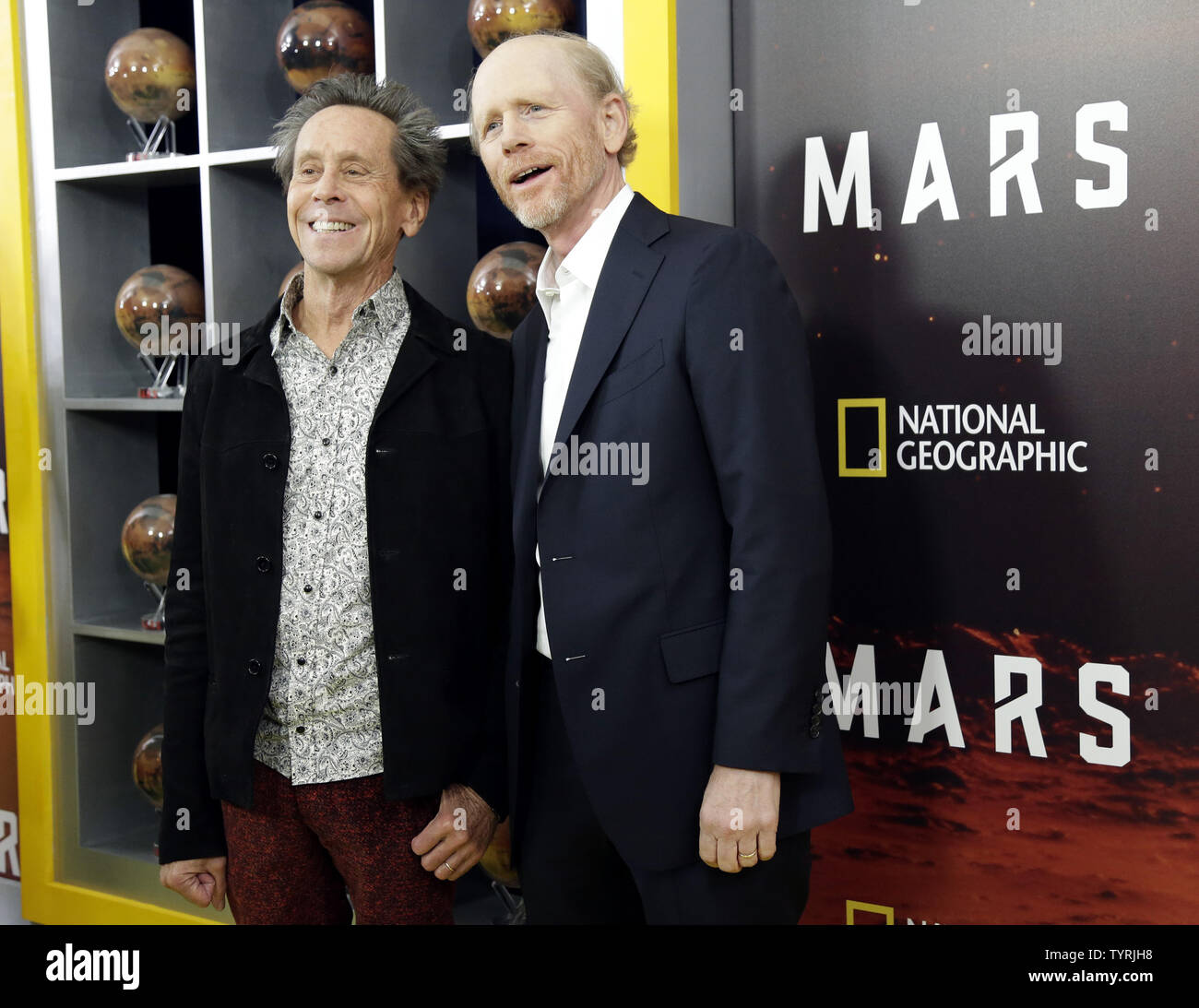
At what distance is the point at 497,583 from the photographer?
1.84 m

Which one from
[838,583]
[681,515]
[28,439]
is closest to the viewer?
[681,515]

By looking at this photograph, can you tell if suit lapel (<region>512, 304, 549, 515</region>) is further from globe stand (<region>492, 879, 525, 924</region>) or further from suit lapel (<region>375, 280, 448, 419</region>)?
globe stand (<region>492, 879, 525, 924</region>)

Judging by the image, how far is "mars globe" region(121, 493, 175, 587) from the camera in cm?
270

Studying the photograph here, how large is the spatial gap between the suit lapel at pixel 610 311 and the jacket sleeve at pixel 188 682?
649 millimetres

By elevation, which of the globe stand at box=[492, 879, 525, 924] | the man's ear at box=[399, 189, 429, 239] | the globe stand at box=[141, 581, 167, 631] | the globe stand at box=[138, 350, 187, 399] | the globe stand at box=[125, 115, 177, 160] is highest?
the globe stand at box=[125, 115, 177, 160]

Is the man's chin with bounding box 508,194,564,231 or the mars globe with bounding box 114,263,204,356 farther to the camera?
the mars globe with bounding box 114,263,204,356

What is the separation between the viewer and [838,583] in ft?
7.16

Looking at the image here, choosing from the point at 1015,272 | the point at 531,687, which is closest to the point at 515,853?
the point at 531,687

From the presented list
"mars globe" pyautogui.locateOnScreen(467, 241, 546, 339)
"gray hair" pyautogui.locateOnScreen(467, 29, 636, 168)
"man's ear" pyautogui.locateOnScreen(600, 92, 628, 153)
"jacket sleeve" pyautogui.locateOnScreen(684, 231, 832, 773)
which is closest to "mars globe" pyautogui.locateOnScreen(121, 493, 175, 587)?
"mars globe" pyautogui.locateOnScreen(467, 241, 546, 339)

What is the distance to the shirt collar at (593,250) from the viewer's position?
1650 mm

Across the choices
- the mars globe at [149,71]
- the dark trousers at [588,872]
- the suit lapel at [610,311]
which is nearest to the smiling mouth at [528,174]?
the suit lapel at [610,311]

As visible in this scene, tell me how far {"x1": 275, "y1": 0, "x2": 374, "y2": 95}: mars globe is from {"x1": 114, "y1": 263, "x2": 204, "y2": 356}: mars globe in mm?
556
